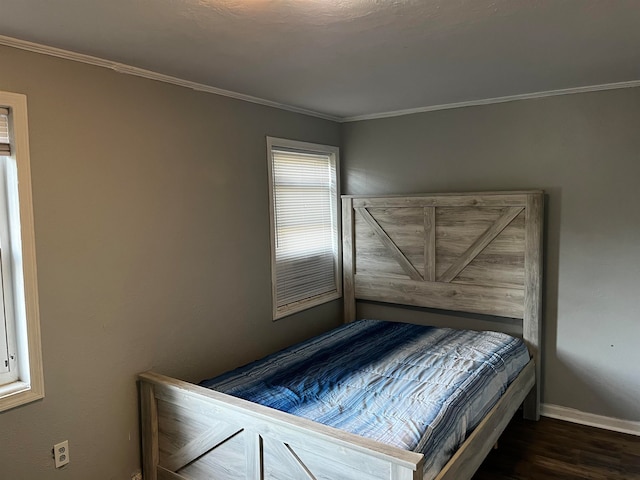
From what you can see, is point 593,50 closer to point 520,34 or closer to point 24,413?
point 520,34

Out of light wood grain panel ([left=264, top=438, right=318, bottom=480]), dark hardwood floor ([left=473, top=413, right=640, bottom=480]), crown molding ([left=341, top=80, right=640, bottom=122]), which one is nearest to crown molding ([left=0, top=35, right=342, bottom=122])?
crown molding ([left=341, top=80, right=640, bottom=122])

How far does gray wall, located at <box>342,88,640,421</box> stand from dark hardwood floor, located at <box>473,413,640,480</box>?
0.76 feet

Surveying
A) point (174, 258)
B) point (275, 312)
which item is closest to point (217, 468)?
point (174, 258)

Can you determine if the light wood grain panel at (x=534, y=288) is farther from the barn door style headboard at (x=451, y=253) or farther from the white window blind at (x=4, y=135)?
the white window blind at (x=4, y=135)

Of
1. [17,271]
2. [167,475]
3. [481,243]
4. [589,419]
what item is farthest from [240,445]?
[589,419]

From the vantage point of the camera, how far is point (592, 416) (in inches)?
137

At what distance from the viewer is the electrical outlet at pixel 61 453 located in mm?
2357

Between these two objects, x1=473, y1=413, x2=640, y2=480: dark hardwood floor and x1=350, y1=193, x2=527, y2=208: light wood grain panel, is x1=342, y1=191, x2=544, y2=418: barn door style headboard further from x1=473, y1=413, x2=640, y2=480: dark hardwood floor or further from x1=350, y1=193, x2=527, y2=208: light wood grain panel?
x1=473, y1=413, x2=640, y2=480: dark hardwood floor

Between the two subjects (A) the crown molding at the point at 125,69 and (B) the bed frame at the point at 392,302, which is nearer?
(B) the bed frame at the point at 392,302

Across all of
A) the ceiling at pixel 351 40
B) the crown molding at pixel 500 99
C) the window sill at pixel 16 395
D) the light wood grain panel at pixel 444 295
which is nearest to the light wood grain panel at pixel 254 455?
the window sill at pixel 16 395

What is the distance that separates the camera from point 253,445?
7.34ft

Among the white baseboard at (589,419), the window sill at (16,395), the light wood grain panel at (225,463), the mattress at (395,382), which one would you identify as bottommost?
the white baseboard at (589,419)

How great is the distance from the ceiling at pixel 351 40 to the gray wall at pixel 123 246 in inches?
8.6

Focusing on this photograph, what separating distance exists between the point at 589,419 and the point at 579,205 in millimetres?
1532
